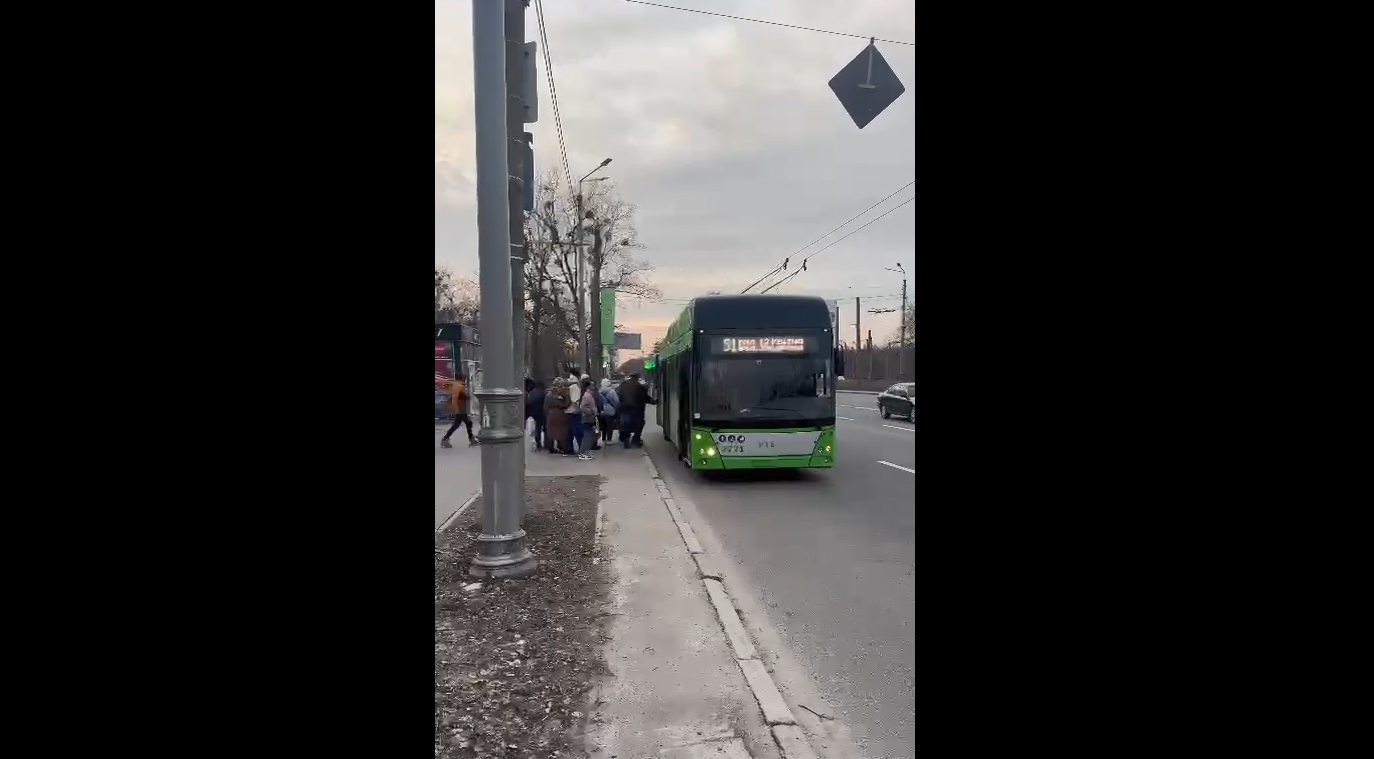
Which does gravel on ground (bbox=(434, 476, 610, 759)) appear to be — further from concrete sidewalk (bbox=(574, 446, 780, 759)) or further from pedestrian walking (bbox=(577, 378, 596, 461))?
pedestrian walking (bbox=(577, 378, 596, 461))

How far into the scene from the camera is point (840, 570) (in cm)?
595

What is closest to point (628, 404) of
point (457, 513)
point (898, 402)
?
point (457, 513)

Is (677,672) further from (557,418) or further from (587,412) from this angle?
(557,418)

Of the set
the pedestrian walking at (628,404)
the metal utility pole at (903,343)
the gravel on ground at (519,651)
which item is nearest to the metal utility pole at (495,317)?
the gravel on ground at (519,651)

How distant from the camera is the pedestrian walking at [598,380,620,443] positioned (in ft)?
52.7

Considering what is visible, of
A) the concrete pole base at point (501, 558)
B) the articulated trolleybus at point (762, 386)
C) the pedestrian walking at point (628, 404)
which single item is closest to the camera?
the concrete pole base at point (501, 558)

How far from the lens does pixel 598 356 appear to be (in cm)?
3127

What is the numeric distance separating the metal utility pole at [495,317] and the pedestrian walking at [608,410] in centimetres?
1015

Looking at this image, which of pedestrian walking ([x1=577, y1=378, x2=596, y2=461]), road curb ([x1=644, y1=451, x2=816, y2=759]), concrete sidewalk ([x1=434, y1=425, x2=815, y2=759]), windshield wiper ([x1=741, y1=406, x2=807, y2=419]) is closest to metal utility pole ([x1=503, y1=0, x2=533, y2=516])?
concrete sidewalk ([x1=434, y1=425, x2=815, y2=759])

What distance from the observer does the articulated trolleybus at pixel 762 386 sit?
1036 centimetres

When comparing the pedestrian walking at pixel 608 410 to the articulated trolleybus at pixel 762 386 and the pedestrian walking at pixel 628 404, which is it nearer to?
the pedestrian walking at pixel 628 404
